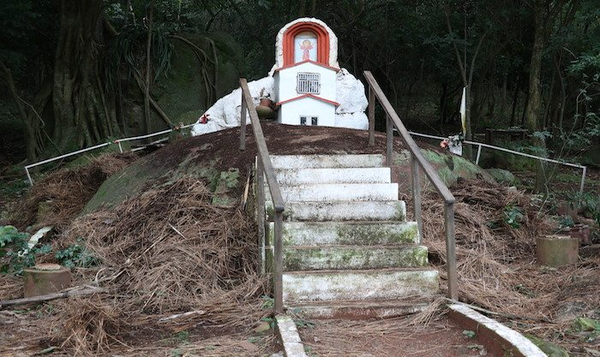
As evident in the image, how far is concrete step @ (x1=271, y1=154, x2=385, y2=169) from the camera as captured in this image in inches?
259

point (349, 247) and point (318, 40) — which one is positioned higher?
point (318, 40)

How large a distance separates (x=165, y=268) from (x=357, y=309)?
70.7 inches

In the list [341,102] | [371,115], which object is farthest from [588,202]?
[341,102]

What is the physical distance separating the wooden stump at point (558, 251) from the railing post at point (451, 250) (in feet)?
6.31

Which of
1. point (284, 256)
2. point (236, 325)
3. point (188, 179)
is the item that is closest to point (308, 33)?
point (188, 179)

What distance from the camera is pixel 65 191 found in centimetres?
911

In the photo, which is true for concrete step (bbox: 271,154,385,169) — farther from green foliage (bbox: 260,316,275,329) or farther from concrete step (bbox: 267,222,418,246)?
green foliage (bbox: 260,316,275,329)

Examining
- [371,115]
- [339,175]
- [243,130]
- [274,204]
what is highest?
[371,115]

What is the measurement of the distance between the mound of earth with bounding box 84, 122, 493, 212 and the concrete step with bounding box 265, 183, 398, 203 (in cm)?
89

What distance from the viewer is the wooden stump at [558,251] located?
6.45 metres

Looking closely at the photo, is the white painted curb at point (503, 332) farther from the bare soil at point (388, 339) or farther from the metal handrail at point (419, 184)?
the metal handrail at point (419, 184)

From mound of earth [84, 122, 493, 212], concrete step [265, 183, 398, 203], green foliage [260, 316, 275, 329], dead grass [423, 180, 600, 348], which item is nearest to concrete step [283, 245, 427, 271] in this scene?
dead grass [423, 180, 600, 348]

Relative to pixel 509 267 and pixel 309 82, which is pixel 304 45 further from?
pixel 509 267

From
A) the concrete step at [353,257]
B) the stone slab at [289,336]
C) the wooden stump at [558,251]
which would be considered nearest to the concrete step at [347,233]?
the concrete step at [353,257]
